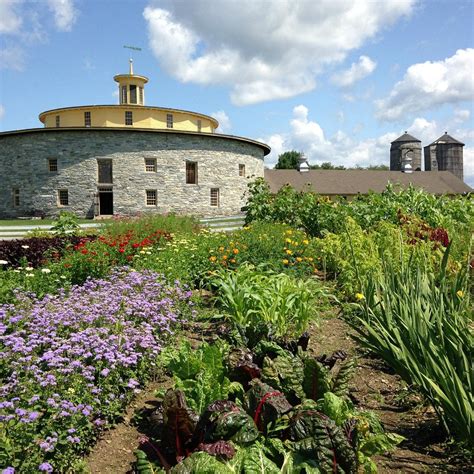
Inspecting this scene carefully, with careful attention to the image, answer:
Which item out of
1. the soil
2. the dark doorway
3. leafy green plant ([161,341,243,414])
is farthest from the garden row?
the dark doorway

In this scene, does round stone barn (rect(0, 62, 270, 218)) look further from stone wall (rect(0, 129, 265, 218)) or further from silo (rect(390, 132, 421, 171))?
silo (rect(390, 132, 421, 171))

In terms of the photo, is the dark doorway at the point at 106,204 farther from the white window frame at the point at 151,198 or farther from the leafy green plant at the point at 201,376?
the leafy green plant at the point at 201,376

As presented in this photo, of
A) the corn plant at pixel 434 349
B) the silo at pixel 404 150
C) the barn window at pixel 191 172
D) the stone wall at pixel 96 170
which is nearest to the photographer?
Answer: the corn plant at pixel 434 349

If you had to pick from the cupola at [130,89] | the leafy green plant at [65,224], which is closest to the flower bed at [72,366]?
the leafy green plant at [65,224]

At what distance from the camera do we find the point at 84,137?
31.3 meters

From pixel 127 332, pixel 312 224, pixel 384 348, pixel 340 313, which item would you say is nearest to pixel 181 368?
pixel 127 332

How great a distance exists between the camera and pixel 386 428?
314cm

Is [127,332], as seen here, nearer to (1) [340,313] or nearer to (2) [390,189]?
(1) [340,313]

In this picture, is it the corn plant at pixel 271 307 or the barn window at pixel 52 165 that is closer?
the corn plant at pixel 271 307

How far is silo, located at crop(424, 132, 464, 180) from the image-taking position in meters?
64.6

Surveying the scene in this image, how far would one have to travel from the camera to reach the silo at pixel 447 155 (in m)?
64.6

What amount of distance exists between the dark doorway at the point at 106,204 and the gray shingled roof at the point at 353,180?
590 inches

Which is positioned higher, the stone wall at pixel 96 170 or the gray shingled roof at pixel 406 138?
the gray shingled roof at pixel 406 138

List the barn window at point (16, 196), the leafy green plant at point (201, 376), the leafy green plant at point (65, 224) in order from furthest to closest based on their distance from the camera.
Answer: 1. the barn window at point (16, 196)
2. the leafy green plant at point (65, 224)
3. the leafy green plant at point (201, 376)
